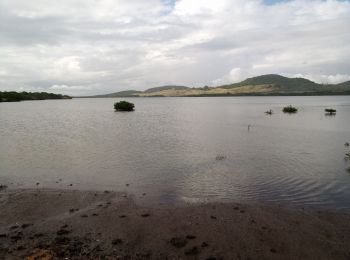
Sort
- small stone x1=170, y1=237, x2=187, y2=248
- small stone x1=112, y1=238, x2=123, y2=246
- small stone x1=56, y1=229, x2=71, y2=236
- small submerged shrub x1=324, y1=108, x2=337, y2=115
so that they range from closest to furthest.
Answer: small stone x1=170, y1=237, x2=187, y2=248, small stone x1=112, y1=238, x2=123, y2=246, small stone x1=56, y1=229, x2=71, y2=236, small submerged shrub x1=324, y1=108, x2=337, y2=115

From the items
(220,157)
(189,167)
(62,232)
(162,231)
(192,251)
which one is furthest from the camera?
(220,157)

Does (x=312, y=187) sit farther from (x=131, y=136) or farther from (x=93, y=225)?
(x=131, y=136)

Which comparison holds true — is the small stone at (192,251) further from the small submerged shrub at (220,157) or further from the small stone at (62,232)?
the small submerged shrub at (220,157)

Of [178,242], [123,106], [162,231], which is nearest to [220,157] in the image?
[162,231]

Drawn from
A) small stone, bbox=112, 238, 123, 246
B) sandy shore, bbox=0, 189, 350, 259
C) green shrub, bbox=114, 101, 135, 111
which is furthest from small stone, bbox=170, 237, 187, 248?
green shrub, bbox=114, 101, 135, 111

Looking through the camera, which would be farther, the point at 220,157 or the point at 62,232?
the point at 220,157

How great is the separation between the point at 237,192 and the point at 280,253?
6.08 m

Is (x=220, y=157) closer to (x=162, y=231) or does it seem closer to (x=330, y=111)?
(x=162, y=231)

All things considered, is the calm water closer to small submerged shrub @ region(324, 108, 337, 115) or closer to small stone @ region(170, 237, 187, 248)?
small stone @ region(170, 237, 187, 248)

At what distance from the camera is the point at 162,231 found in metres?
10.6

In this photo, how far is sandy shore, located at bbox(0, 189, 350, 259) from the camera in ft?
30.1

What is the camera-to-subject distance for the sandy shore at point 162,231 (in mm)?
9180

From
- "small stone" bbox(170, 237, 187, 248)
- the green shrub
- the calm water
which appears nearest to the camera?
"small stone" bbox(170, 237, 187, 248)

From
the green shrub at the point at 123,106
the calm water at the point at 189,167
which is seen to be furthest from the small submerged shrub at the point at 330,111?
the green shrub at the point at 123,106
